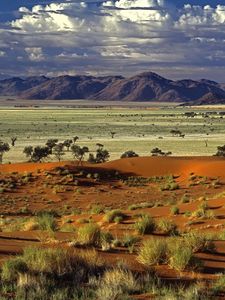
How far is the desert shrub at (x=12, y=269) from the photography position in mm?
10961

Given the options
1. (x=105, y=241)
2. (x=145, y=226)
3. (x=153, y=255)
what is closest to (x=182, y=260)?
(x=153, y=255)

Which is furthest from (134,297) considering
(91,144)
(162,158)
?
(91,144)

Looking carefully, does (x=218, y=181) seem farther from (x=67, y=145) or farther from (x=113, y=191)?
(x=67, y=145)

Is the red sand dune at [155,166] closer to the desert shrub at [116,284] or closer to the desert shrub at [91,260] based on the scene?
the desert shrub at [91,260]

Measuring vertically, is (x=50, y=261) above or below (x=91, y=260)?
above

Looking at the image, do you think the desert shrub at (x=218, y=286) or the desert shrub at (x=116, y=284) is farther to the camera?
the desert shrub at (x=218, y=286)

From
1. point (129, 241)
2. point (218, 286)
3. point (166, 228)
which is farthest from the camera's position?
point (166, 228)

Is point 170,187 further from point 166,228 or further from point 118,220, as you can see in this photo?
point 166,228

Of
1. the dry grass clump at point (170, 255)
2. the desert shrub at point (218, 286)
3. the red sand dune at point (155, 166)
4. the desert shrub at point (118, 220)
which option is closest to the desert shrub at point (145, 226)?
the dry grass clump at point (170, 255)

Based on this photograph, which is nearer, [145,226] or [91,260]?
[91,260]

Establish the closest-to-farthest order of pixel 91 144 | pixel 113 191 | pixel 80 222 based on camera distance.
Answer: pixel 80 222 < pixel 113 191 < pixel 91 144

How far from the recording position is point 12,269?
1110 cm

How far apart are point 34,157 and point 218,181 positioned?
28175 mm

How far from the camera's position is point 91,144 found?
96.9 metres
